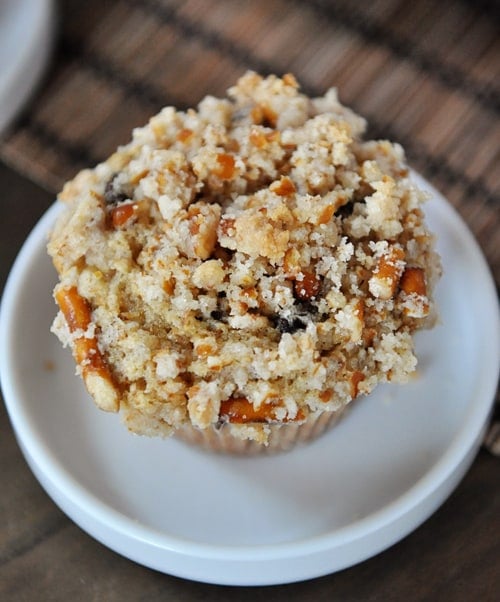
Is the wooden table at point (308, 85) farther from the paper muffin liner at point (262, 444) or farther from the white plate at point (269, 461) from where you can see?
the paper muffin liner at point (262, 444)

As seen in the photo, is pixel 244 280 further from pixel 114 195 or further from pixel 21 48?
pixel 21 48

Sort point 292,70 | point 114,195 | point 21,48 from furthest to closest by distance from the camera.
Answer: point 292,70
point 21,48
point 114,195

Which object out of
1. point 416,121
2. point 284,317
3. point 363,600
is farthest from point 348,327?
point 416,121

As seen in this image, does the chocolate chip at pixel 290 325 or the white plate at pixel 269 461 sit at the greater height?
the chocolate chip at pixel 290 325

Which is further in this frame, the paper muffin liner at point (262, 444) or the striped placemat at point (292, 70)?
the striped placemat at point (292, 70)

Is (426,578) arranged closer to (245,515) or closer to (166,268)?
(245,515)

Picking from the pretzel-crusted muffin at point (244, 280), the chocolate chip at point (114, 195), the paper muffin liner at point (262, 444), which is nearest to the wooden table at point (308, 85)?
the paper muffin liner at point (262, 444)

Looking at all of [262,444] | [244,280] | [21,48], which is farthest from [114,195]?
[21,48]
